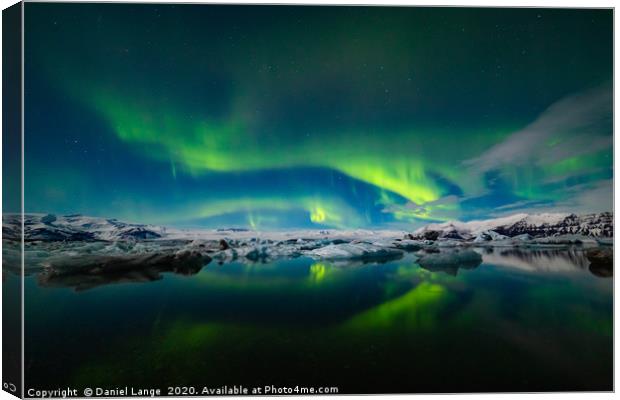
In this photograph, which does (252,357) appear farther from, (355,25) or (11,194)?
(355,25)

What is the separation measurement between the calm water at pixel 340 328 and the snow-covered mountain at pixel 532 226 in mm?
235

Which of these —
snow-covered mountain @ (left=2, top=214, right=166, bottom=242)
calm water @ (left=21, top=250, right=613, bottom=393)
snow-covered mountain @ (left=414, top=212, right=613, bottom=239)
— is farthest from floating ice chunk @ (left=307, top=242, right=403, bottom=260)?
snow-covered mountain @ (left=2, top=214, right=166, bottom=242)

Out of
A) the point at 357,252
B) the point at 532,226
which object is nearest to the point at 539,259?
the point at 532,226

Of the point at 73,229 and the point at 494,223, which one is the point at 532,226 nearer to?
the point at 494,223

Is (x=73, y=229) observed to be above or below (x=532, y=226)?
above

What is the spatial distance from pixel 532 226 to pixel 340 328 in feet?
7.37

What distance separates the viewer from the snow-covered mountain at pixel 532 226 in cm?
390

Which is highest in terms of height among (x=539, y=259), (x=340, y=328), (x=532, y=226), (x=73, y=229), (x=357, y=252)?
(x=73, y=229)

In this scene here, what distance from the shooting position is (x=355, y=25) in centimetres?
386

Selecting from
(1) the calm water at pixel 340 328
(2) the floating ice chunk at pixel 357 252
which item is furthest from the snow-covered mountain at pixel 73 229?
(2) the floating ice chunk at pixel 357 252

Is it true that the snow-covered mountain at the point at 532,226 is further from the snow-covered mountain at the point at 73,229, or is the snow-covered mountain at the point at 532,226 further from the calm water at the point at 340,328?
the snow-covered mountain at the point at 73,229

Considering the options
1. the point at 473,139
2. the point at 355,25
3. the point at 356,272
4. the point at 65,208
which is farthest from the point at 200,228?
the point at 473,139

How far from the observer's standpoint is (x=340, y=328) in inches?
146

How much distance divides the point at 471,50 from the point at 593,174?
1.76m
